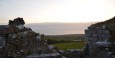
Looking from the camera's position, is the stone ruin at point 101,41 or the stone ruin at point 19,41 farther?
the stone ruin at point 101,41

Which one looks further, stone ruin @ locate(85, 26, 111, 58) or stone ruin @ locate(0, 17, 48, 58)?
stone ruin @ locate(85, 26, 111, 58)

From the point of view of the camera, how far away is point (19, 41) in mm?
16453

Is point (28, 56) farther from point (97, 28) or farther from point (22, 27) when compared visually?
point (97, 28)

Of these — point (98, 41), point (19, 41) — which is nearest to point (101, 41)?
point (98, 41)

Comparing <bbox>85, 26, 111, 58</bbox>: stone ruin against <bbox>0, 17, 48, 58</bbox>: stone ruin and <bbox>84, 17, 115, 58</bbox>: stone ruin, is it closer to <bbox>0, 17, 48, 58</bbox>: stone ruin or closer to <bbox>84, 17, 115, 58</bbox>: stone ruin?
<bbox>84, 17, 115, 58</bbox>: stone ruin

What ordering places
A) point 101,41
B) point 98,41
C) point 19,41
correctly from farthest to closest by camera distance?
point 98,41, point 101,41, point 19,41

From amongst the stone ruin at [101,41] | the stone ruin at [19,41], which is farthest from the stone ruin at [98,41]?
the stone ruin at [19,41]

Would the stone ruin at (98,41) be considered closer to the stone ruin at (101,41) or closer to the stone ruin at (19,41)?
the stone ruin at (101,41)

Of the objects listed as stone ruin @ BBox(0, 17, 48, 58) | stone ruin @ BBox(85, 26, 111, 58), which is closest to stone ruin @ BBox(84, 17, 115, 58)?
stone ruin @ BBox(85, 26, 111, 58)

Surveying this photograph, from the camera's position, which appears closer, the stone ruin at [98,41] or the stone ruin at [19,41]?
the stone ruin at [19,41]

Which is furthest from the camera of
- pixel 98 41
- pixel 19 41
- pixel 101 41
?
pixel 98 41

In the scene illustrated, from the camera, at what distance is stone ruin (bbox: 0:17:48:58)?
1603 centimetres

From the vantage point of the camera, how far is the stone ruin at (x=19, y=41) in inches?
631

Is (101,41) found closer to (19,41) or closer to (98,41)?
(98,41)
